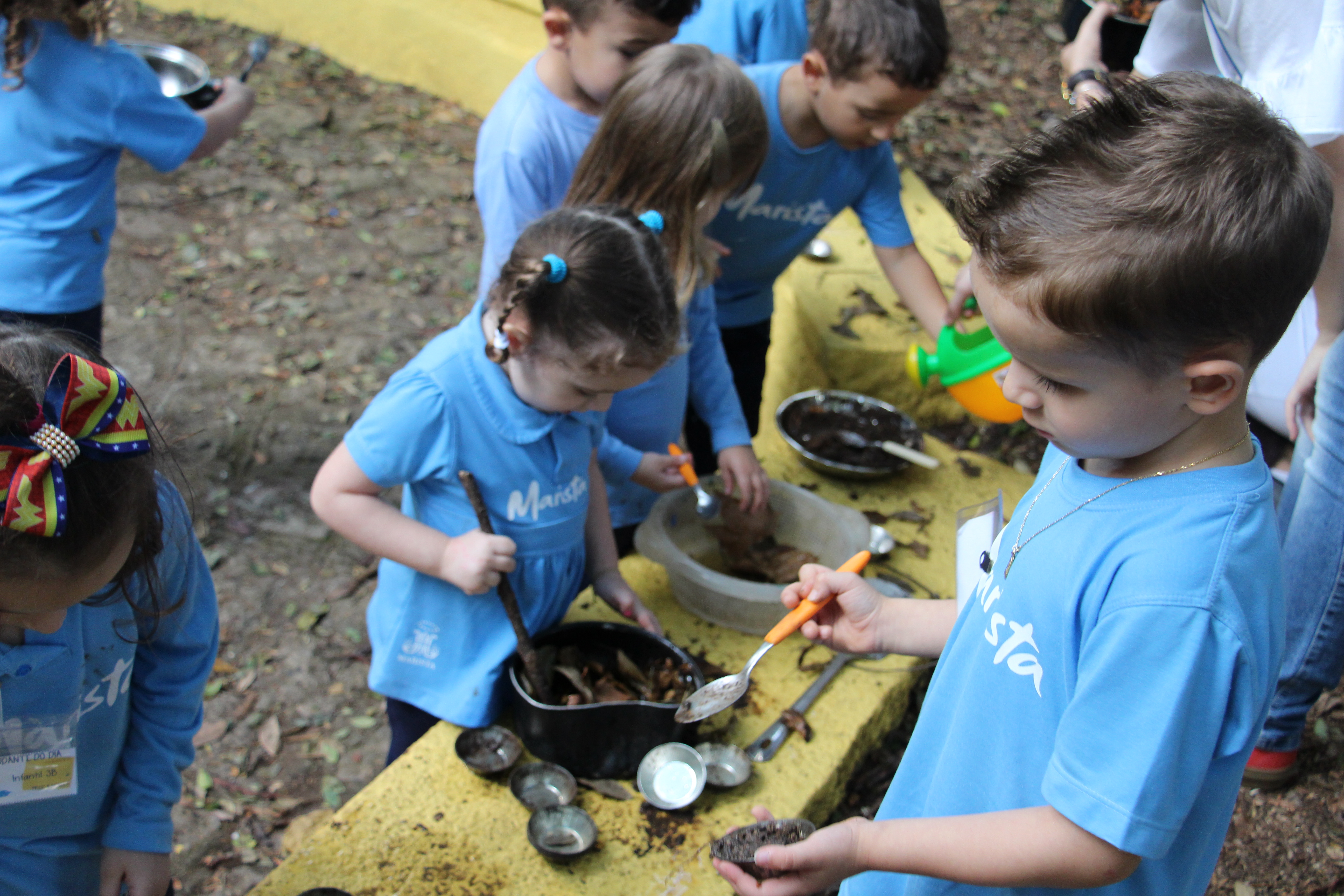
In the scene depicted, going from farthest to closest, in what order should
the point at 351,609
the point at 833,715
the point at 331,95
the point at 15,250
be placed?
the point at 331,95 < the point at 351,609 < the point at 15,250 < the point at 833,715

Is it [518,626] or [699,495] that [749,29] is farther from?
[518,626]

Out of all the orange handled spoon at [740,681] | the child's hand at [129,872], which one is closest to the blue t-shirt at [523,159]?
the orange handled spoon at [740,681]

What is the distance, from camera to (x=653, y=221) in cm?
209

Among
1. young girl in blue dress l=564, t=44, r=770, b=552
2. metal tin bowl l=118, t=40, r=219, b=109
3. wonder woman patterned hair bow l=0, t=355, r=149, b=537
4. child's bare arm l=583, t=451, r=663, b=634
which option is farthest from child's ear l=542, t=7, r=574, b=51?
metal tin bowl l=118, t=40, r=219, b=109

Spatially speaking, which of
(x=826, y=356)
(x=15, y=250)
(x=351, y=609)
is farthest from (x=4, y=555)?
(x=826, y=356)

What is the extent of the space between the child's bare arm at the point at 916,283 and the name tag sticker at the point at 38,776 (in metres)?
2.62

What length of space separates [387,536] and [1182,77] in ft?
5.19

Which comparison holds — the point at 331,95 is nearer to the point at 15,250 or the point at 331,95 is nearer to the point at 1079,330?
the point at 15,250

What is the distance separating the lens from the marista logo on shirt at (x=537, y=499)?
211 cm

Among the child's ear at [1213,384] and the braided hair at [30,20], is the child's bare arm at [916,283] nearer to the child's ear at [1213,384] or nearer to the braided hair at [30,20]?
the child's ear at [1213,384]

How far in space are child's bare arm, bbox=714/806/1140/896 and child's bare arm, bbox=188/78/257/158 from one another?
3.11 meters

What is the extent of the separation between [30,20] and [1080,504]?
313 cm

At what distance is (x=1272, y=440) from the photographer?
3.44m

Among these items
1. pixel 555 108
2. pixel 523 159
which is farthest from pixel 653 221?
pixel 555 108
